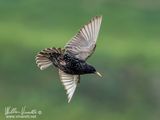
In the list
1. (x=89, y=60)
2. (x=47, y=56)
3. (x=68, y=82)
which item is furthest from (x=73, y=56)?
(x=89, y=60)

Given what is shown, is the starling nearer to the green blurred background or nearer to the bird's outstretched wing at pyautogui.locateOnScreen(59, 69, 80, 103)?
the bird's outstretched wing at pyautogui.locateOnScreen(59, 69, 80, 103)

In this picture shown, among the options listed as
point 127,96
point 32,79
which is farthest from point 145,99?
point 32,79

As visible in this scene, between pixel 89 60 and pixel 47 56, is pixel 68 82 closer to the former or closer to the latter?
pixel 47 56

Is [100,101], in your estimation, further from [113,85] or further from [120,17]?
[120,17]

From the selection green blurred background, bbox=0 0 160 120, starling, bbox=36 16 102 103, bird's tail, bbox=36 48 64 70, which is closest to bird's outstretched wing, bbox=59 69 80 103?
starling, bbox=36 16 102 103

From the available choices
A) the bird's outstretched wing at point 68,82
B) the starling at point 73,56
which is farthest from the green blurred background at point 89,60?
the starling at point 73,56

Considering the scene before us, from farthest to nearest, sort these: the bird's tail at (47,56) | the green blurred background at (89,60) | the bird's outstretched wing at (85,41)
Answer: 1. the green blurred background at (89,60)
2. the bird's outstretched wing at (85,41)
3. the bird's tail at (47,56)

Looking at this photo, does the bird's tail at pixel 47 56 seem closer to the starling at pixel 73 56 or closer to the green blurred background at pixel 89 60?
the starling at pixel 73 56

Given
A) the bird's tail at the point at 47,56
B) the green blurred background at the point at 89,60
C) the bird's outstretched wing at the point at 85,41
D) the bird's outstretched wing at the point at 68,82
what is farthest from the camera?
the green blurred background at the point at 89,60
